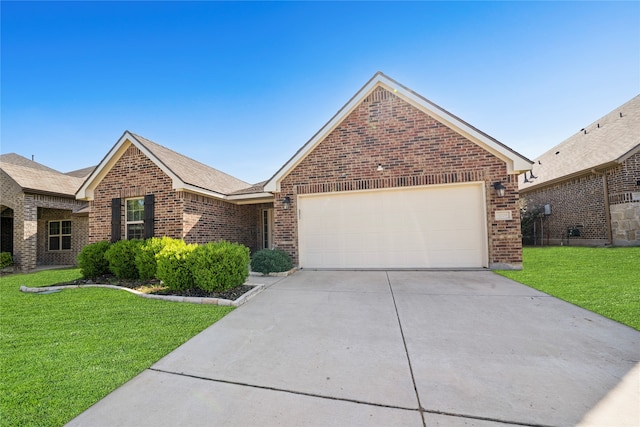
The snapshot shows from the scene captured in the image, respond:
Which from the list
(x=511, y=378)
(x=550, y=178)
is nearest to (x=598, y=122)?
(x=550, y=178)

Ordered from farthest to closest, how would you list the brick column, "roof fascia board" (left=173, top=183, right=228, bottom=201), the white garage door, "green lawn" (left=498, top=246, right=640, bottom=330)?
the brick column, "roof fascia board" (left=173, top=183, right=228, bottom=201), the white garage door, "green lawn" (left=498, top=246, right=640, bottom=330)

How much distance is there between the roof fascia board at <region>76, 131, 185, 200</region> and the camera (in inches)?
342

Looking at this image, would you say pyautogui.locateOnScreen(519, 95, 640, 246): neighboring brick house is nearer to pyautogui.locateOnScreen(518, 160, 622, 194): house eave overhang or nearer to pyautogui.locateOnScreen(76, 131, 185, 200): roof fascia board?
pyautogui.locateOnScreen(518, 160, 622, 194): house eave overhang

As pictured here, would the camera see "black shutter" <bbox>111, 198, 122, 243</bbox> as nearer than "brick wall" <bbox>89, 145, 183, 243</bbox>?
No

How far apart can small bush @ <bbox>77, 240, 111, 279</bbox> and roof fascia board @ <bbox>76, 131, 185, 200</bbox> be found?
2.80 meters

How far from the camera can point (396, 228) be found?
25.9 feet

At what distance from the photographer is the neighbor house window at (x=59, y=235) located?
13.1m

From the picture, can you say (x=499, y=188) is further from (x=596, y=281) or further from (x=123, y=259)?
(x=123, y=259)

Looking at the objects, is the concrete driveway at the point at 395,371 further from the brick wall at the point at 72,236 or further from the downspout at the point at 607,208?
the brick wall at the point at 72,236

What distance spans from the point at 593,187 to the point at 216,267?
1691 cm

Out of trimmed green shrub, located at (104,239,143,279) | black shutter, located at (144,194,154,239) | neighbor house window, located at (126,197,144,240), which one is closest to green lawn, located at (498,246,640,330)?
trimmed green shrub, located at (104,239,143,279)

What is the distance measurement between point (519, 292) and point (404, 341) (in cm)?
346

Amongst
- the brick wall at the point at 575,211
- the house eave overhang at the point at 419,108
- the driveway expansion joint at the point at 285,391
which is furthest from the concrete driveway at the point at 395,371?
the brick wall at the point at 575,211

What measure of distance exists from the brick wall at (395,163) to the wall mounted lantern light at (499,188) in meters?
0.11
